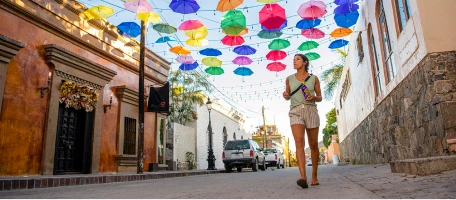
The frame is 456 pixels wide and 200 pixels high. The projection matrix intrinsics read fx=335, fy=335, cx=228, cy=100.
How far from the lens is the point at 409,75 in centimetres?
716

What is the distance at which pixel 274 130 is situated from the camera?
71188mm

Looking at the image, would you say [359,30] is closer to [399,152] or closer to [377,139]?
[377,139]

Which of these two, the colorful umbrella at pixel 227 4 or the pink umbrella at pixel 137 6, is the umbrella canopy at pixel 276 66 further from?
the pink umbrella at pixel 137 6

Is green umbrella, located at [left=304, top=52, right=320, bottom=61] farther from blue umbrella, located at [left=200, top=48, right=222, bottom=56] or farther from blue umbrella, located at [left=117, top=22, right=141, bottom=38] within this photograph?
blue umbrella, located at [left=117, top=22, right=141, bottom=38]

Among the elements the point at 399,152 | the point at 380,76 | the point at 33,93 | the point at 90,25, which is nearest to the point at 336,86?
the point at 380,76

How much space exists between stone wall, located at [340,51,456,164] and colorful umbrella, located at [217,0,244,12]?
4728 millimetres

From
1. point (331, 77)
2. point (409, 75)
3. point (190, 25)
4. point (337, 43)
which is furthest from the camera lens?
point (331, 77)

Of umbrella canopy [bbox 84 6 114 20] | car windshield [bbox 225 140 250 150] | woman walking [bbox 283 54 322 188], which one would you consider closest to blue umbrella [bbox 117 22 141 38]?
umbrella canopy [bbox 84 6 114 20]

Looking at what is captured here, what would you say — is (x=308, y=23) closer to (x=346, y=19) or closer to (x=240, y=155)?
(x=346, y=19)

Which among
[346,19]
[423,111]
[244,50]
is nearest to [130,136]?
[244,50]

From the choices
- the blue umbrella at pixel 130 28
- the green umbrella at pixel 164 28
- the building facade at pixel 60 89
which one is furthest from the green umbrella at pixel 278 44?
the building facade at pixel 60 89

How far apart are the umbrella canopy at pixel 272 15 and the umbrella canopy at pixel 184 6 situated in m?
2.04

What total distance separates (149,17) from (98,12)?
4.85 ft

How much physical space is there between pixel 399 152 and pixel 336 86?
15.9 meters
